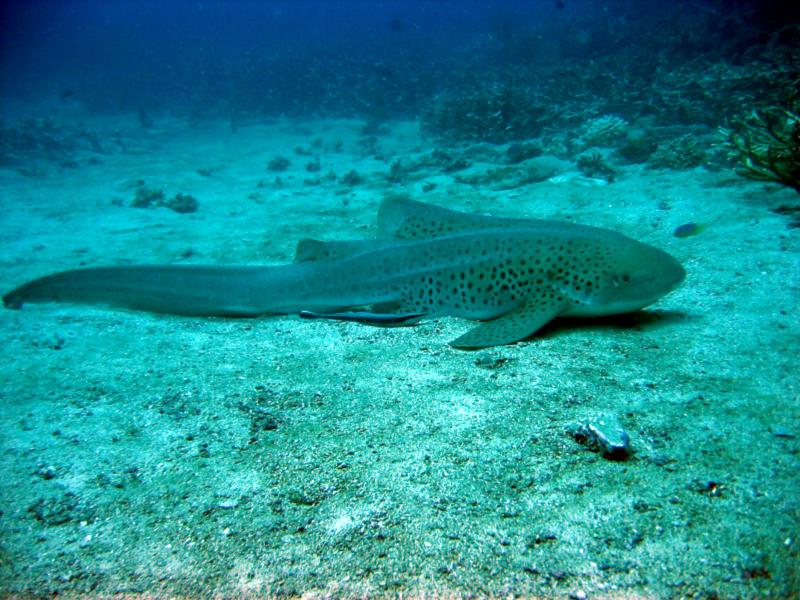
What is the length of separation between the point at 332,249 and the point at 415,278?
1060 mm

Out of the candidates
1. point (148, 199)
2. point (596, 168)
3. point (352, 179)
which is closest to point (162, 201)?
point (148, 199)

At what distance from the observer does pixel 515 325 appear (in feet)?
12.6

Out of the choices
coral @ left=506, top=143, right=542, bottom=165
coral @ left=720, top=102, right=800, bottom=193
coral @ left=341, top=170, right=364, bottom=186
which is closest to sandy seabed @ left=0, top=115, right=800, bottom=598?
coral @ left=720, top=102, right=800, bottom=193

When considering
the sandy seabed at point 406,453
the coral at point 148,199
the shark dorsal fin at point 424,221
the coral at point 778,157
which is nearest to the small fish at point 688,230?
the sandy seabed at point 406,453

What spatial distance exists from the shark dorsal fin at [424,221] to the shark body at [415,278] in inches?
0.5

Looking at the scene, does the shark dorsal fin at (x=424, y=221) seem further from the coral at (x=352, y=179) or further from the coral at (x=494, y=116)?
the coral at (x=494, y=116)

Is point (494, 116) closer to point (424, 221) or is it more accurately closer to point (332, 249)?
point (424, 221)

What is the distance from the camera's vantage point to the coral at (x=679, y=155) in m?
10.1

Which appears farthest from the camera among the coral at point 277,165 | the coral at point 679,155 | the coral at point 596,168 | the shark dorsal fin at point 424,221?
the coral at point 277,165

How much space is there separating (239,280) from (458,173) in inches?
373

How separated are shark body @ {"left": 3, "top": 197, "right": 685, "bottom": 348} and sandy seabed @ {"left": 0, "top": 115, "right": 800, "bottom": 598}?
249 mm

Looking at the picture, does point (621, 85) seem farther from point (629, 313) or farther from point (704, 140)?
point (629, 313)

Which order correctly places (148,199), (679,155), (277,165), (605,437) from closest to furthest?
(605,437)
(679,155)
(148,199)
(277,165)

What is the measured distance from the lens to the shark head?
12.4 feet
